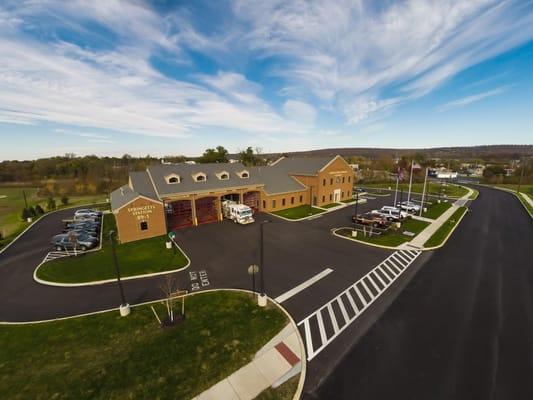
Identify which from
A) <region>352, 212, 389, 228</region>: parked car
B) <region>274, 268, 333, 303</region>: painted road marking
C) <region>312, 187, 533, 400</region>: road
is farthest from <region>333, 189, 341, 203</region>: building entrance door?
<region>274, 268, 333, 303</region>: painted road marking

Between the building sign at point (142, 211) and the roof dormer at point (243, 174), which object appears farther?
the roof dormer at point (243, 174)

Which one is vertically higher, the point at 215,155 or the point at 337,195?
the point at 215,155

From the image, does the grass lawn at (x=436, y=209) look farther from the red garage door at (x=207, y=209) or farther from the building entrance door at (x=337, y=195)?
the red garage door at (x=207, y=209)

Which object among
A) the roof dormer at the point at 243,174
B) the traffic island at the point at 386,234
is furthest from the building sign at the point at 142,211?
the traffic island at the point at 386,234

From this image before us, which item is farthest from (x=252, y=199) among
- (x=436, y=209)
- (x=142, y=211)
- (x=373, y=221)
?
(x=436, y=209)

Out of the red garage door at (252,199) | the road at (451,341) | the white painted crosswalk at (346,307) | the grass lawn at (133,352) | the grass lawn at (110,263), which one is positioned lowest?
the road at (451,341)

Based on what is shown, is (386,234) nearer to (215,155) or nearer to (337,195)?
(337,195)
